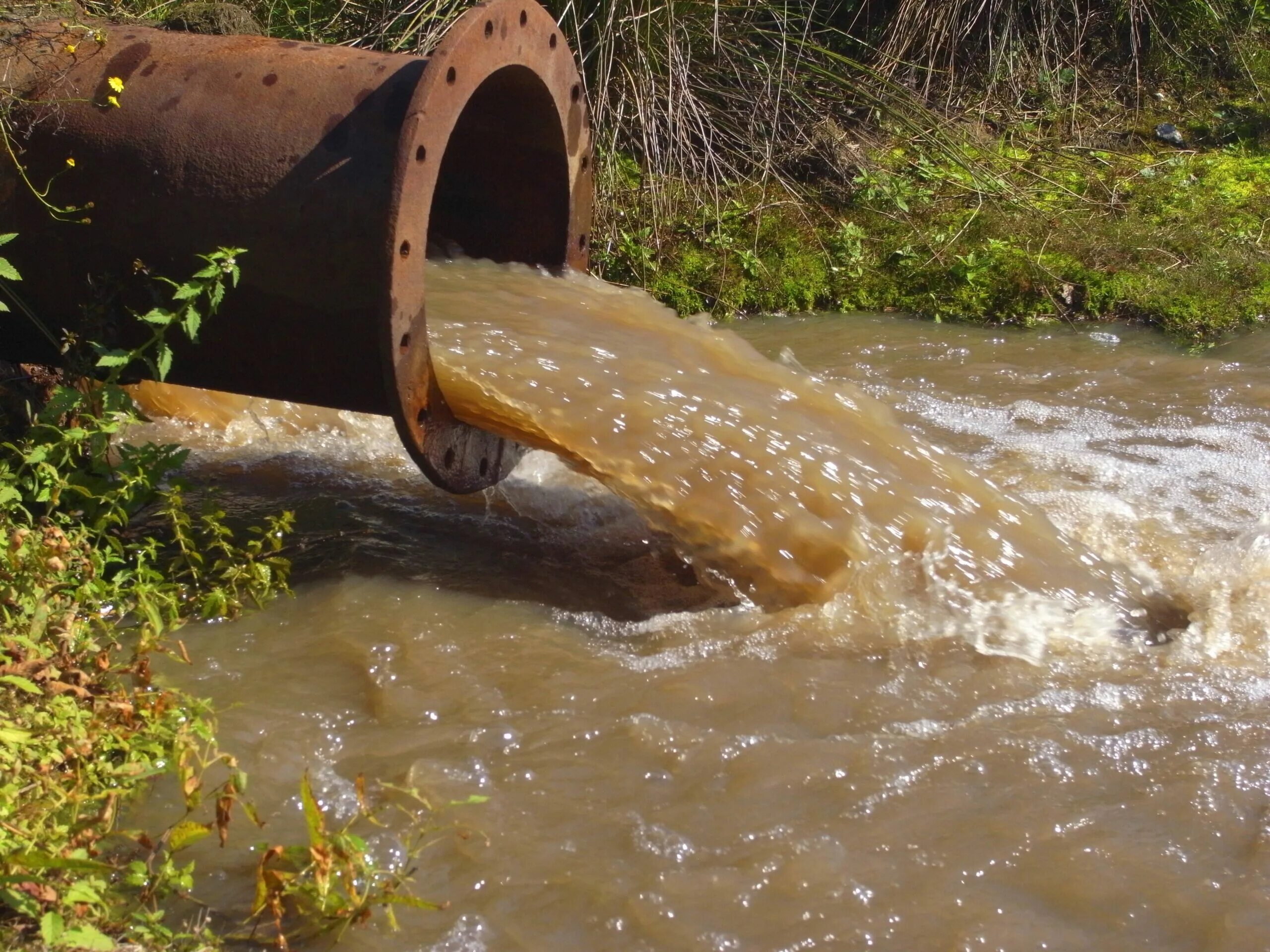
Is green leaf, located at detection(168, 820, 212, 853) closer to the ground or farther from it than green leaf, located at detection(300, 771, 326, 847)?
closer to the ground

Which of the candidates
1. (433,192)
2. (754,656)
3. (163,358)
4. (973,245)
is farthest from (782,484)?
(973,245)

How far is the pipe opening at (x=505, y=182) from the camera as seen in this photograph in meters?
4.39

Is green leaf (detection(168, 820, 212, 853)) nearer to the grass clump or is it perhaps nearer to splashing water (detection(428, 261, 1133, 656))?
the grass clump

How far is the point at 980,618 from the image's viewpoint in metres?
3.54

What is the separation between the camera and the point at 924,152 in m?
7.38

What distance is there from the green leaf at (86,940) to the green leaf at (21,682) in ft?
1.79

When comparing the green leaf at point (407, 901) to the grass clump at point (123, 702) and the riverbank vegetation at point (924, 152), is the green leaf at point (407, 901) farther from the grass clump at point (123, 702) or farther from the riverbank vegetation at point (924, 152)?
the riverbank vegetation at point (924, 152)

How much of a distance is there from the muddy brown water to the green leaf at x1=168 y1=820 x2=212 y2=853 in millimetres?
133

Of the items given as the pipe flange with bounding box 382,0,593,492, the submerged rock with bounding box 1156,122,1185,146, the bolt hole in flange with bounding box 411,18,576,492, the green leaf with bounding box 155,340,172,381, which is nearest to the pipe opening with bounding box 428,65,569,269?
the bolt hole in flange with bounding box 411,18,576,492

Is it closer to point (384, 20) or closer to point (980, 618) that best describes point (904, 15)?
point (384, 20)

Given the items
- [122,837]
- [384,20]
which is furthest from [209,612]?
[384,20]

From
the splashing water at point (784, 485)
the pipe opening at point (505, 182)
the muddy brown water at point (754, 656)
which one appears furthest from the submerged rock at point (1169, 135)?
the pipe opening at point (505, 182)

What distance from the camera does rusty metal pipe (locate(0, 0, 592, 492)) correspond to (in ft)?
11.2

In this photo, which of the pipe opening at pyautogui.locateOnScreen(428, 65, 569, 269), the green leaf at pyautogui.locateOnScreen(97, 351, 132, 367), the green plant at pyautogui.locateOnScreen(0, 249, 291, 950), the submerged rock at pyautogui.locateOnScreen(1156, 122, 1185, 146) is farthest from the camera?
the submerged rock at pyautogui.locateOnScreen(1156, 122, 1185, 146)
